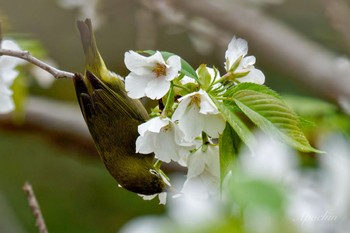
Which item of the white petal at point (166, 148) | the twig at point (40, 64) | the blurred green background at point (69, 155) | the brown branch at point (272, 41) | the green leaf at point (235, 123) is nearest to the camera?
the green leaf at point (235, 123)

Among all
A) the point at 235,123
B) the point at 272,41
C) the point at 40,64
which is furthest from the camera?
the point at 272,41

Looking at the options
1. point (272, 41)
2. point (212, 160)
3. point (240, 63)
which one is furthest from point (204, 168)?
point (272, 41)

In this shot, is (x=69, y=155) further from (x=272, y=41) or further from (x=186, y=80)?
(x=186, y=80)

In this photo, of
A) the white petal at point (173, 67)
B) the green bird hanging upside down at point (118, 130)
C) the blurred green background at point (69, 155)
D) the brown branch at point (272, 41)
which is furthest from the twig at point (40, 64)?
the blurred green background at point (69, 155)

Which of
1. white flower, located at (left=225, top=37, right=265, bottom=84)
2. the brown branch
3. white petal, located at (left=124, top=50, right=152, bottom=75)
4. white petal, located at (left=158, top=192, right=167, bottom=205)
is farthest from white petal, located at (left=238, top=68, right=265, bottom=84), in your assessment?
the brown branch

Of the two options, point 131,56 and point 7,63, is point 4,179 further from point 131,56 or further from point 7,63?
point 131,56

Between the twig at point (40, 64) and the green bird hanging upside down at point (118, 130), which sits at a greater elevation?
the twig at point (40, 64)

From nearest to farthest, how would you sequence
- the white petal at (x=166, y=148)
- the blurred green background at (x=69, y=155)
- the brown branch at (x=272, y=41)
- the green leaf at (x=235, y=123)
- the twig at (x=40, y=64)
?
the green leaf at (x=235, y=123), the white petal at (x=166, y=148), the twig at (x=40, y=64), the brown branch at (x=272, y=41), the blurred green background at (x=69, y=155)

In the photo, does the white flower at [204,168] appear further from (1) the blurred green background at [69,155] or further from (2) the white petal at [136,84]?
(1) the blurred green background at [69,155]

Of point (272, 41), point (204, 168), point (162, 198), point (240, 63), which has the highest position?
point (240, 63)
